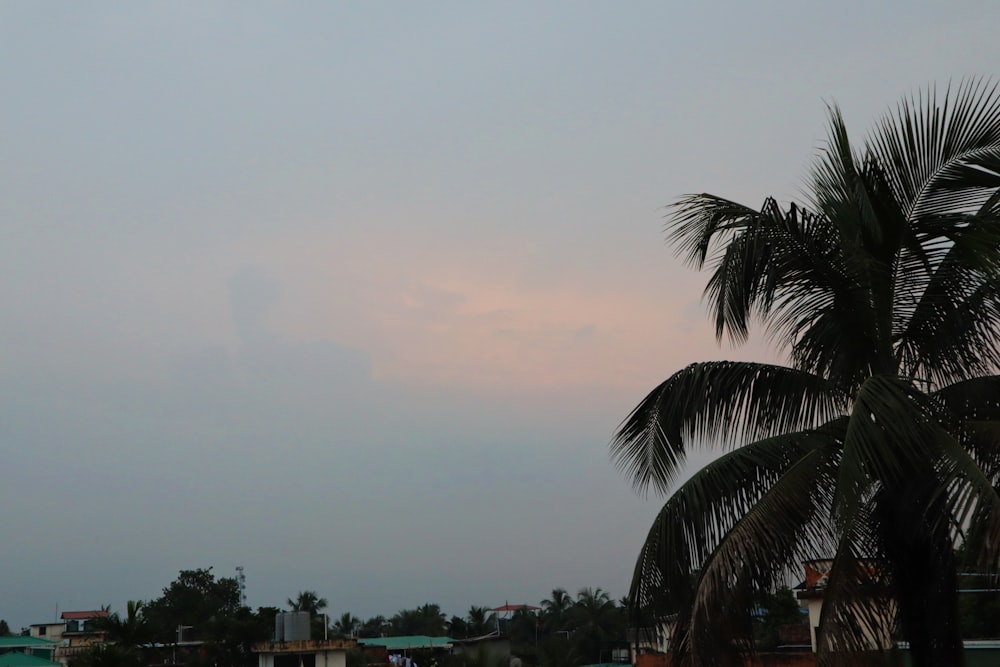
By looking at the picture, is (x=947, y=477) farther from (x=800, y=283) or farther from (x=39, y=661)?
(x=39, y=661)

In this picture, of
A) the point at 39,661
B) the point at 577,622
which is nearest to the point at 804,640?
the point at 39,661

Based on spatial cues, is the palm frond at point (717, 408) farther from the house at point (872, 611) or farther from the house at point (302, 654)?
the house at point (302, 654)

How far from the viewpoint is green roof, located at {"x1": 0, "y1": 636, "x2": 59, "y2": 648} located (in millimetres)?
64000

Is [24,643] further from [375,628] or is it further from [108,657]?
[375,628]

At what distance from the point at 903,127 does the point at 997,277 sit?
58.2 inches

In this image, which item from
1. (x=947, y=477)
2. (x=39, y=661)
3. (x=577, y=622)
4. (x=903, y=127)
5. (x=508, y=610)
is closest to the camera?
(x=947, y=477)

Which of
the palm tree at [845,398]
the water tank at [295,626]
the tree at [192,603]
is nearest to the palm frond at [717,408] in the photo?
the palm tree at [845,398]

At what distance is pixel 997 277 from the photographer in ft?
27.0

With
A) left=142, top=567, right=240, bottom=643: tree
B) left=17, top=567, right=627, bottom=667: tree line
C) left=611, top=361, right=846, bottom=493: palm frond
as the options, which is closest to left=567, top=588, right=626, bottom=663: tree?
left=17, top=567, right=627, bottom=667: tree line

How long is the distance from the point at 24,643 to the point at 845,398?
2647 inches

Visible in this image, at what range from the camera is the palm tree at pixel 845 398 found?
26.7 feet

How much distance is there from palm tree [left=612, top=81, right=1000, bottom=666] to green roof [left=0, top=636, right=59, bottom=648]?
64.4 m

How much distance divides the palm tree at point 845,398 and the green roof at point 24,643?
6444 cm

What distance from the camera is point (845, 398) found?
9.06 m
